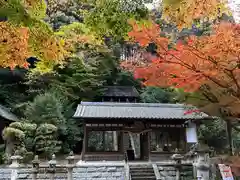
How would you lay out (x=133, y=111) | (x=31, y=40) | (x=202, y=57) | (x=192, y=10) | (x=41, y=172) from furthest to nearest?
(x=133, y=111) → (x=41, y=172) → (x=202, y=57) → (x=31, y=40) → (x=192, y=10)

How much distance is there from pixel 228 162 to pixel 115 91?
1988 cm

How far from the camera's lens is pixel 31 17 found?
3.29 m

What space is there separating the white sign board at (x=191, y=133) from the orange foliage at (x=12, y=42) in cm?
1328

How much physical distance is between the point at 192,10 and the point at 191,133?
1327cm

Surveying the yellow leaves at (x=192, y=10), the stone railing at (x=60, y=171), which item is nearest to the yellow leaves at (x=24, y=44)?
the yellow leaves at (x=192, y=10)

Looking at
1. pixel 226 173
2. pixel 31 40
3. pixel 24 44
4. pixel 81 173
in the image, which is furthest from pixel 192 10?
pixel 81 173

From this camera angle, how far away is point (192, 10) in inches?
140

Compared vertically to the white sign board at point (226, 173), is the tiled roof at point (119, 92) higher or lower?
higher

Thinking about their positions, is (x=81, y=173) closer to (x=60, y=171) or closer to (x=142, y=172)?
(x=60, y=171)

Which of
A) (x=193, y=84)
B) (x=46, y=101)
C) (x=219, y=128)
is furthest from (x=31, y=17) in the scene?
(x=219, y=128)

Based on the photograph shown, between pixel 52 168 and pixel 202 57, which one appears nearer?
pixel 202 57

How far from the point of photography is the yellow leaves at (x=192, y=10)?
3.50m

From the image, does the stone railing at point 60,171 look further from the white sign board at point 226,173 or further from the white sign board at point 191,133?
the white sign board at point 226,173

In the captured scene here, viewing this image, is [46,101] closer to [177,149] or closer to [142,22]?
[177,149]
